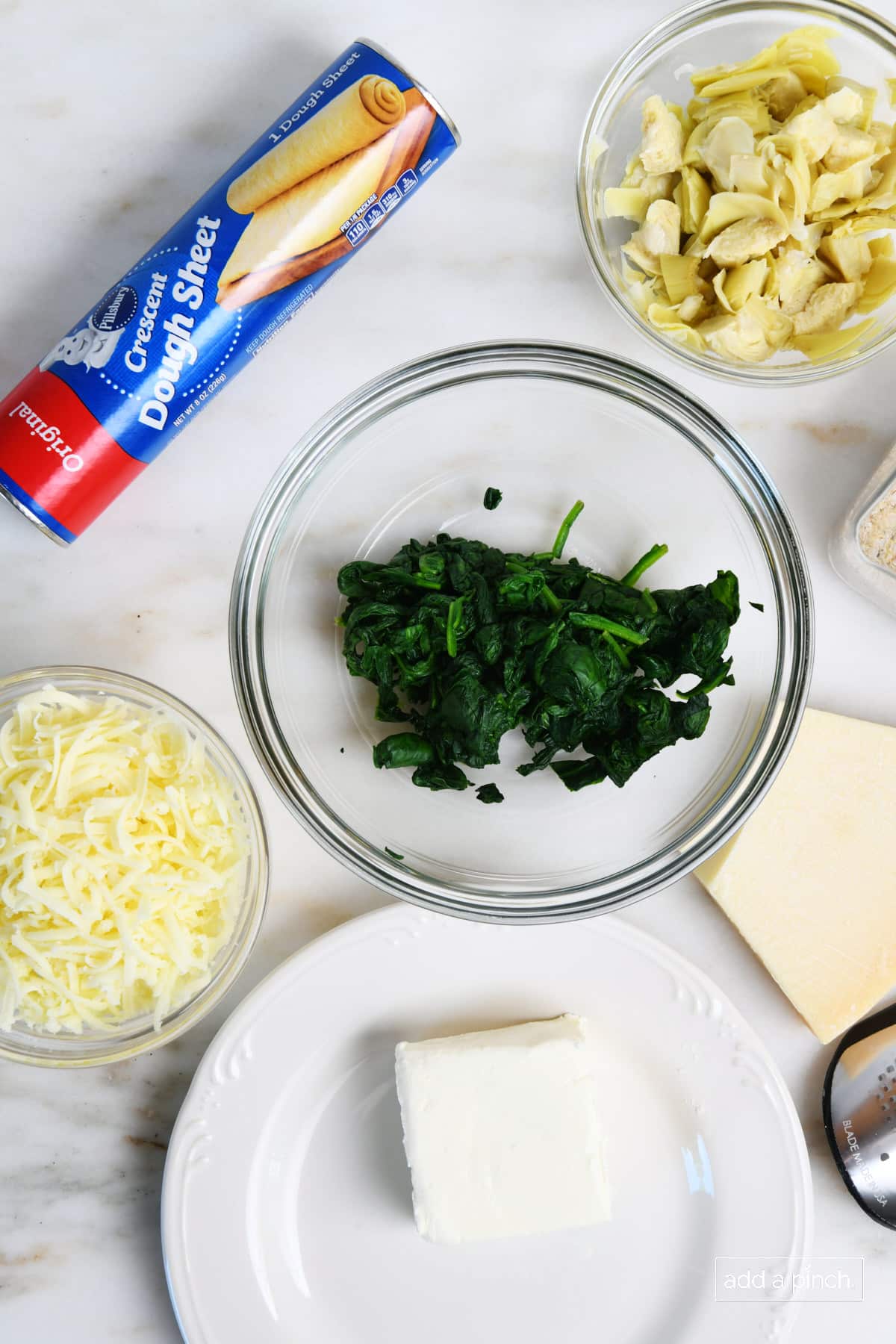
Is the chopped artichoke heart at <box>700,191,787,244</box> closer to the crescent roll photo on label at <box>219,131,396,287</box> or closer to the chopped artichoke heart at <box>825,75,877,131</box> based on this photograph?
the chopped artichoke heart at <box>825,75,877,131</box>

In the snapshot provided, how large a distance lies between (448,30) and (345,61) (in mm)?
250

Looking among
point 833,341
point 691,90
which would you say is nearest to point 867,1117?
point 833,341

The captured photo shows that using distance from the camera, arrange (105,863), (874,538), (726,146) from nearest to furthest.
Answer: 1. (105,863)
2. (726,146)
3. (874,538)

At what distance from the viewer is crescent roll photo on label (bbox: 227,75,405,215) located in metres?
1.25

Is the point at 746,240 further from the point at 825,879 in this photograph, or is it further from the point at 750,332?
the point at 825,879

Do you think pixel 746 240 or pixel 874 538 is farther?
pixel 874 538

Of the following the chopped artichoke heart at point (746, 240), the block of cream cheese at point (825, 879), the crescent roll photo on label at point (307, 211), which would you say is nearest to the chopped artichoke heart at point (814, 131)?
the chopped artichoke heart at point (746, 240)

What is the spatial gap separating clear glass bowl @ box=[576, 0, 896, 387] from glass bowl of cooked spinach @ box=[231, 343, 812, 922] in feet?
0.35

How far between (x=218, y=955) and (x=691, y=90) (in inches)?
58.1

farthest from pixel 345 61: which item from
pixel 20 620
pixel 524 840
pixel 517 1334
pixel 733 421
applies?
pixel 517 1334

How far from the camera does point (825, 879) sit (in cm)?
152

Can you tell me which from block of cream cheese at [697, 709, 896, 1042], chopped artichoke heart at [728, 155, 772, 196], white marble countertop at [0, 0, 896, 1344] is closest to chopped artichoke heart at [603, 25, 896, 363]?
chopped artichoke heart at [728, 155, 772, 196]

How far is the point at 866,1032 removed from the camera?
154 cm

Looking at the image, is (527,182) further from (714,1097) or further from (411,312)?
(714,1097)
